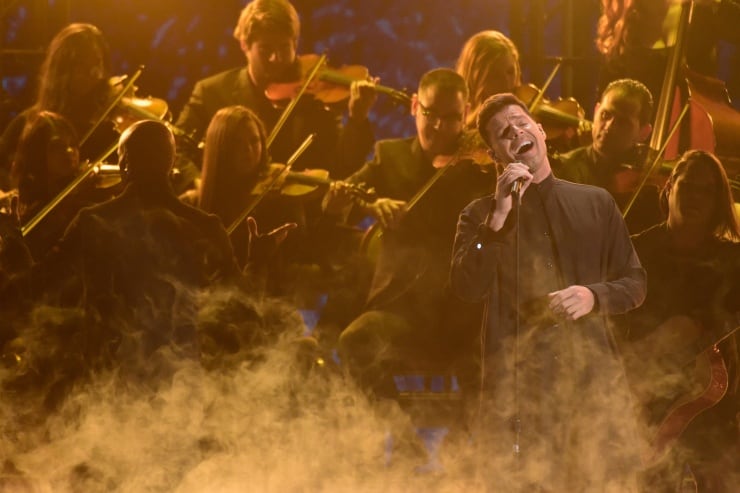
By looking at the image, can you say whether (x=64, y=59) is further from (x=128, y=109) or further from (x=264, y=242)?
(x=264, y=242)

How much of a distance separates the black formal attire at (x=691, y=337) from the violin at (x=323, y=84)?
53.9 inches

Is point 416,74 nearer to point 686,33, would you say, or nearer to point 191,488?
point 686,33

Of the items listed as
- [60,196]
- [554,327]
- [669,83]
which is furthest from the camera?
[669,83]

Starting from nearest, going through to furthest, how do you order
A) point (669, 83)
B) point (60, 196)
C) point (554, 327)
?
point (554, 327) → point (60, 196) → point (669, 83)

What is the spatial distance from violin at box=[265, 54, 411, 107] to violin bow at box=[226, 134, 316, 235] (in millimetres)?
185

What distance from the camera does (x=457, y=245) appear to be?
3.87 metres

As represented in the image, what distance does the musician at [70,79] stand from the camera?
3943 millimetres

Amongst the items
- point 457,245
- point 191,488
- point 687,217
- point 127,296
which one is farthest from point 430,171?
point 191,488

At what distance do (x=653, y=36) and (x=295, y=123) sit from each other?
1.60 metres

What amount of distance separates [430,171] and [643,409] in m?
1.32

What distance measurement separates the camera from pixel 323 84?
12.7 feet

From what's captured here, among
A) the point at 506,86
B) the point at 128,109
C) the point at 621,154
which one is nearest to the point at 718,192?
the point at 621,154

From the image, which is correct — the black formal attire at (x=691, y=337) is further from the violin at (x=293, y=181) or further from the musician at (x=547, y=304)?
the violin at (x=293, y=181)

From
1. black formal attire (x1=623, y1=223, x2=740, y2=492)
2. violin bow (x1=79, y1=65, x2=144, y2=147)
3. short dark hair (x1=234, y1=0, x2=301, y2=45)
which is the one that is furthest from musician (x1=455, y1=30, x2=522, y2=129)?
violin bow (x1=79, y1=65, x2=144, y2=147)
